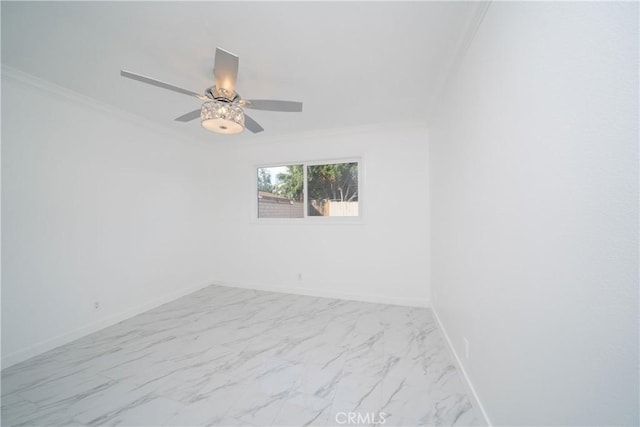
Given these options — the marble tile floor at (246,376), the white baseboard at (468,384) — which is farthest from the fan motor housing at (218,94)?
the white baseboard at (468,384)

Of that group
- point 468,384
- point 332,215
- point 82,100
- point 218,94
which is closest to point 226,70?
point 218,94

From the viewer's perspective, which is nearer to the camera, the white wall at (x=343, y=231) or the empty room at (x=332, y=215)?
the empty room at (x=332, y=215)

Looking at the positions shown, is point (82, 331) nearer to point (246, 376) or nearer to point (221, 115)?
point (246, 376)

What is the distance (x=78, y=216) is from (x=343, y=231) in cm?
304

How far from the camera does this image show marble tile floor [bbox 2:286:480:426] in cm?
133

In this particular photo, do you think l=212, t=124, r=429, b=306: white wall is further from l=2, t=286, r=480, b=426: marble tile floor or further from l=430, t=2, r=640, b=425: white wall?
l=430, t=2, r=640, b=425: white wall

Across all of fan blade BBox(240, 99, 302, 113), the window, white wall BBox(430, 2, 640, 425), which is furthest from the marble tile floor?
fan blade BBox(240, 99, 302, 113)

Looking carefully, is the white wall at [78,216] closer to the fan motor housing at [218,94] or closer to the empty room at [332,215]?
the empty room at [332,215]

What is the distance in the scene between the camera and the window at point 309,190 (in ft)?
10.7

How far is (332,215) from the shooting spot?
3354 millimetres

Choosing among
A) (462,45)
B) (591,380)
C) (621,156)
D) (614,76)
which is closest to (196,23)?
(462,45)

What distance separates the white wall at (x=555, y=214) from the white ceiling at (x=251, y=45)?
0.48 meters

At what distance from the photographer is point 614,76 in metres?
0.54

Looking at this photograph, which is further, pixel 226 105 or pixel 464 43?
pixel 226 105
